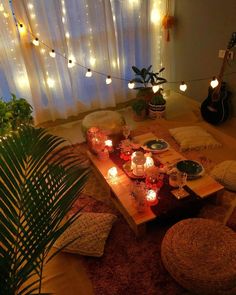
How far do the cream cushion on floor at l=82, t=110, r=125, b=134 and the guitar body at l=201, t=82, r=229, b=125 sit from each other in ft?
3.63

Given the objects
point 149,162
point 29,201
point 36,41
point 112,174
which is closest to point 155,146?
point 149,162

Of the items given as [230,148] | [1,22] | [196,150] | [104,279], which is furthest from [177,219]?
[1,22]

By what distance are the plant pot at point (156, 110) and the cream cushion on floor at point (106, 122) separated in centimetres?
73

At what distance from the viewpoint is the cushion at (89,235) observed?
1812 millimetres

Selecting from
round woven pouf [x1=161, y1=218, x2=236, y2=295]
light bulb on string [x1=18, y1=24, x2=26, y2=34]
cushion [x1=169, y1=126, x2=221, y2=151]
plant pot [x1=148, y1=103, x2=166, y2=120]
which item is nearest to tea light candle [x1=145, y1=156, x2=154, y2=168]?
round woven pouf [x1=161, y1=218, x2=236, y2=295]

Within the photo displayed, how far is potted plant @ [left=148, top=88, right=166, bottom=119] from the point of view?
339 cm

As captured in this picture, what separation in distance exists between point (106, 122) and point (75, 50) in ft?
3.60

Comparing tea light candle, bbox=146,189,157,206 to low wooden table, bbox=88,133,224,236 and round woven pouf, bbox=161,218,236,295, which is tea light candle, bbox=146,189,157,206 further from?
round woven pouf, bbox=161,218,236,295

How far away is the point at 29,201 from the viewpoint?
103cm

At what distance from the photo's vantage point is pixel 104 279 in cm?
169

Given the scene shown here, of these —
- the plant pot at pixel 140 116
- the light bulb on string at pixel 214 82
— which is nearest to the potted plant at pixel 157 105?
the plant pot at pixel 140 116

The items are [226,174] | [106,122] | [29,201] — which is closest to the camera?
[29,201]

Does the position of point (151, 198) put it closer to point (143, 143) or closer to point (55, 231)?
point (143, 143)

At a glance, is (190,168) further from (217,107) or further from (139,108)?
(139,108)
